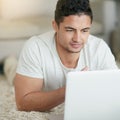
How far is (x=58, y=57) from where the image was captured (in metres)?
1.28

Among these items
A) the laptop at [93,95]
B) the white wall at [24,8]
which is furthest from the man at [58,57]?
the white wall at [24,8]

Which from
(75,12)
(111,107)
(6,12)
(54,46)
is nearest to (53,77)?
(54,46)

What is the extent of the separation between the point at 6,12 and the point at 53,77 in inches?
63.6

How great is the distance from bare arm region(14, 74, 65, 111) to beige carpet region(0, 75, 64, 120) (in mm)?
34

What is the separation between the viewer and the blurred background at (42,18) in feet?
8.40

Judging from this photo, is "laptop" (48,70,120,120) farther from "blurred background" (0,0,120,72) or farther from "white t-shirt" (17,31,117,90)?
"blurred background" (0,0,120,72)

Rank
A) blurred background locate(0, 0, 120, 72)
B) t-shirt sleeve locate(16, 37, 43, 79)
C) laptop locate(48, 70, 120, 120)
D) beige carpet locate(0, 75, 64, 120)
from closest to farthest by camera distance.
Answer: laptop locate(48, 70, 120, 120) < beige carpet locate(0, 75, 64, 120) < t-shirt sleeve locate(16, 37, 43, 79) < blurred background locate(0, 0, 120, 72)

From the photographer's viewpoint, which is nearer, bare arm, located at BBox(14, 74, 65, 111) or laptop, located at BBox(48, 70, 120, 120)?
laptop, located at BBox(48, 70, 120, 120)

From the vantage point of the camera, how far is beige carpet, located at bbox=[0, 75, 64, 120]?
3.09ft

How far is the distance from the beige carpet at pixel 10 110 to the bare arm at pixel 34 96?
0.03 metres

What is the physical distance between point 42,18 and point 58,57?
1606 mm

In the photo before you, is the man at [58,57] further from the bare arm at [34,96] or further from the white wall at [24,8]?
the white wall at [24,8]

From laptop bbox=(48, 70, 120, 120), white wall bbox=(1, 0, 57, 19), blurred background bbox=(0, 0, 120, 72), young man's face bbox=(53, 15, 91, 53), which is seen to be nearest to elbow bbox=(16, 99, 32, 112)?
young man's face bbox=(53, 15, 91, 53)

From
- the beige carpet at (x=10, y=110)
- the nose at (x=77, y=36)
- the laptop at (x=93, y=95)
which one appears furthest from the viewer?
the nose at (x=77, y=36)
